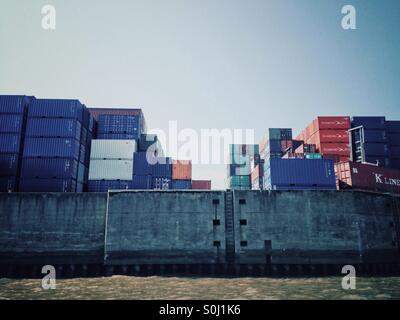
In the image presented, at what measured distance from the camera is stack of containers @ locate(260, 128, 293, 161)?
46.9 m

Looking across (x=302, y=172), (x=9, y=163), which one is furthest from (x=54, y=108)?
(x=302, y=172)

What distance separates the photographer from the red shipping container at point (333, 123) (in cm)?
4281

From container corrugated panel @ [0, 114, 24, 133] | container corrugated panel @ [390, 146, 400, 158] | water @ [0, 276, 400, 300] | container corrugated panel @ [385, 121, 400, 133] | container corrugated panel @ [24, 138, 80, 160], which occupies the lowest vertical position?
water @ [0, 276, 400, 300]

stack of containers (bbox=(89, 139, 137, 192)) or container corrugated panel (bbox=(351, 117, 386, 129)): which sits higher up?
container corrugated panel (bbox=(351, 117, 386, 129))

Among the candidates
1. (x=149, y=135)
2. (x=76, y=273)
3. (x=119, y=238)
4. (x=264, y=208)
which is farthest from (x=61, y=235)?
(x=264, y=208)

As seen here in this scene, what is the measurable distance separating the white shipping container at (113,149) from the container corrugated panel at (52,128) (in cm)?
391

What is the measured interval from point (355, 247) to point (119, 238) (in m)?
24.2

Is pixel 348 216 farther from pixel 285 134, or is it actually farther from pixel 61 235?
pixel 61 235

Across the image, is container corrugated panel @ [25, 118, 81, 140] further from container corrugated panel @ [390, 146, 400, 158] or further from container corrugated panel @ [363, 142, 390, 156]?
container corrugated panel @ [390, 146, 400, 158]

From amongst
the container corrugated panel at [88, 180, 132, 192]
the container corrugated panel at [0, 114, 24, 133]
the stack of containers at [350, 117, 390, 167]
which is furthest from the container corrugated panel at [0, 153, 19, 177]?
the stack of containers at [350, 117, 390, 167]

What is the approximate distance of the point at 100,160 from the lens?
36062 millimetres

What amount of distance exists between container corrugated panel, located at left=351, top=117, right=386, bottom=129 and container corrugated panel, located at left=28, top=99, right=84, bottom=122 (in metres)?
37.1

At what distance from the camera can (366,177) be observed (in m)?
34.4

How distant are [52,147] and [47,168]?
2.29 metres
